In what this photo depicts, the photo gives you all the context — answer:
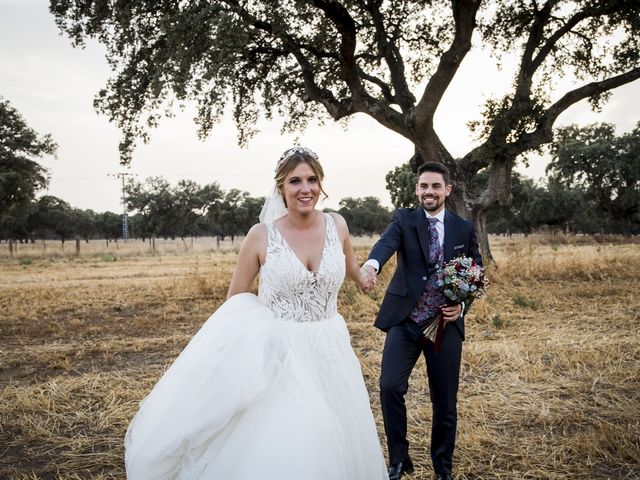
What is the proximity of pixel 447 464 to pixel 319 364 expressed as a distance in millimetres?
1622

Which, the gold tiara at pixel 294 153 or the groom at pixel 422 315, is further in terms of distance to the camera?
the groom at pixel 422 315

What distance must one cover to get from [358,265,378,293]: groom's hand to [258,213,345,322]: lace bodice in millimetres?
461

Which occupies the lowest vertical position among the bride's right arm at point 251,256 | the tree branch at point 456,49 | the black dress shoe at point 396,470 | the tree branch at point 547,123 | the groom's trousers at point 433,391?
the black dress shoe at point 396,470

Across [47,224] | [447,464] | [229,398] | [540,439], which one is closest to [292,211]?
[229,398]

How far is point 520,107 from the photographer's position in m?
14.8

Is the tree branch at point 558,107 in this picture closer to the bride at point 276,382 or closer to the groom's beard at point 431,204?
the groom's beard at point 431,204

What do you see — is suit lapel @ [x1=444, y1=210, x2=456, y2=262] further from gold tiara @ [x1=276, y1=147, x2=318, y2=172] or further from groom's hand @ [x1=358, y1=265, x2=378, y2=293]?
gold tiara @ [x1=276, y1=147, x2=318, y2=172]

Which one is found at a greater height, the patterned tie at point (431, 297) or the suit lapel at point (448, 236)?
the suit lapel at point (448, 236)

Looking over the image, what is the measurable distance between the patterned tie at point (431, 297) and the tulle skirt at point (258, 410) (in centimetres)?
103

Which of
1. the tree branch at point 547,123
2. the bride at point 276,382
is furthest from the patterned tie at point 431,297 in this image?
the tree branch at point 547,123

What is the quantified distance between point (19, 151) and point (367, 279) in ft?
111

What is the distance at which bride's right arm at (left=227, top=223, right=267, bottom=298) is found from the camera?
3303 millimetres

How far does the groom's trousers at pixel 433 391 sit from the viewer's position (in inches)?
153

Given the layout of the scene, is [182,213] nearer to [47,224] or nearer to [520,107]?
[47,224]
